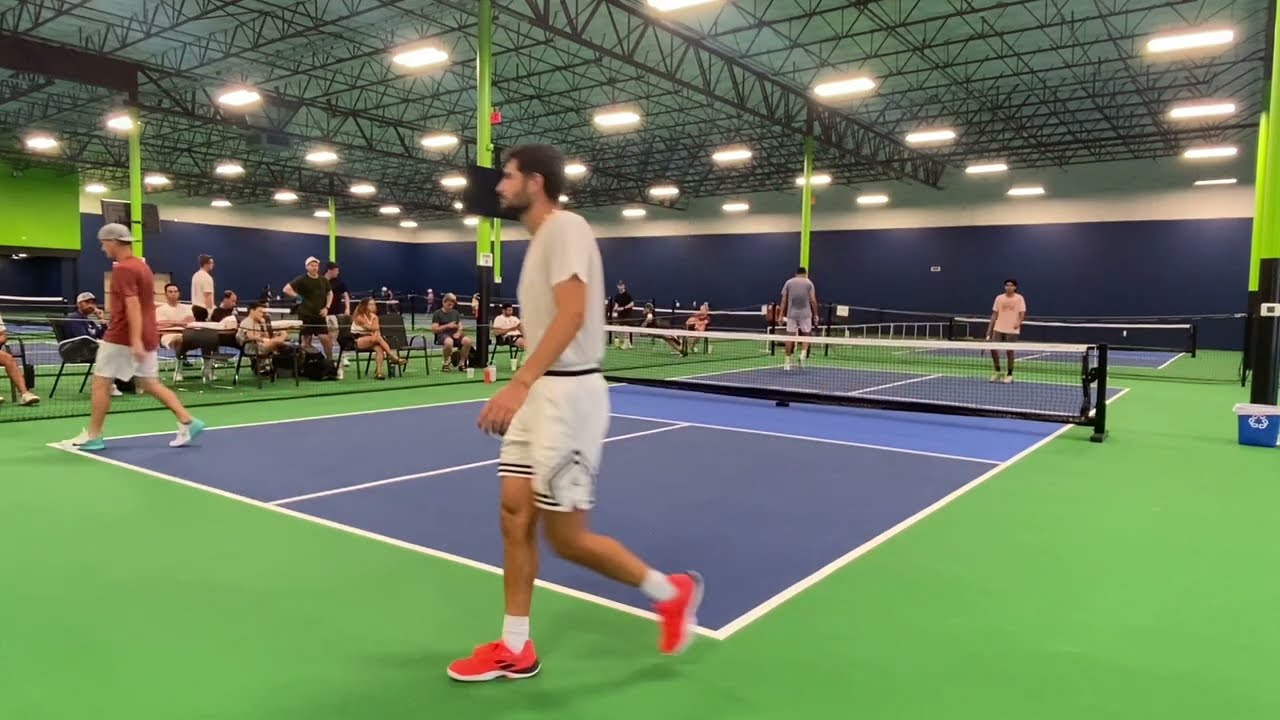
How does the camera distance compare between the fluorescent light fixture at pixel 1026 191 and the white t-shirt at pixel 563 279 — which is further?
the fluorescent light fixture at pixel 1026 191

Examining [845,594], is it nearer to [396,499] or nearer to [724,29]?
[396,499]

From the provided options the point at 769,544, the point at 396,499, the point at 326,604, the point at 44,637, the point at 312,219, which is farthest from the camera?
the point at 312,219

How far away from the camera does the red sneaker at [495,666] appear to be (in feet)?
8.83

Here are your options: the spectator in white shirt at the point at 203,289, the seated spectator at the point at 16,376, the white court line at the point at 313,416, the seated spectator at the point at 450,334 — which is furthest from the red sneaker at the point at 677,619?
the spectator in white shirt at the point at 203,289

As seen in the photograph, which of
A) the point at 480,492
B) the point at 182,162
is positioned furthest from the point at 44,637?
the point at 182,162

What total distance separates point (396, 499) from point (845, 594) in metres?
2.78

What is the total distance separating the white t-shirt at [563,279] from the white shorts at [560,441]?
8cm

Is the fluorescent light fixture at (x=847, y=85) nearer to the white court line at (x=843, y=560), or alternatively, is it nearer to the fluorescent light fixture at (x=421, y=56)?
the fluorescent light fixture at (x=421, y=56)

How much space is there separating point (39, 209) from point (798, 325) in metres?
29.4

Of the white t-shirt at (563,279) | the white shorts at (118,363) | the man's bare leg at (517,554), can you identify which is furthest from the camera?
the white shorts at (118,363)

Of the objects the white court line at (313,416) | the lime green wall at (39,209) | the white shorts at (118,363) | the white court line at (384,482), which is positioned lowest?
the white court line at (384,482)

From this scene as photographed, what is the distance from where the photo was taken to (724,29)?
16812 millimetres

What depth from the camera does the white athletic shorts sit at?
46.8 feet

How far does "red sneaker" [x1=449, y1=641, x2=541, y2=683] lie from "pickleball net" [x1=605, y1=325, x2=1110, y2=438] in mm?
4742
